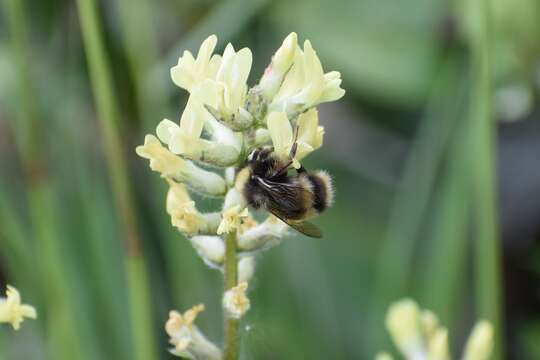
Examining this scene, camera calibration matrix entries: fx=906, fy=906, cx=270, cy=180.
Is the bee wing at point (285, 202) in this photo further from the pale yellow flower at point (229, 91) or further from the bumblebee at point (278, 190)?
the pale yellow flower at point (229, 91)

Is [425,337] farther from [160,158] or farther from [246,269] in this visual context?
[160,158]

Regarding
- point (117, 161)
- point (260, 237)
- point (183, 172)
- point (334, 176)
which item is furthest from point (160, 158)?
point (334, 176)

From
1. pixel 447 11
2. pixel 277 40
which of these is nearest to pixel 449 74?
pixel 447 11

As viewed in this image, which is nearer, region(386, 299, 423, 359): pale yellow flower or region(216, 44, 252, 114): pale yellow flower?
region(216, 44, 252, 114): pale yellow flower

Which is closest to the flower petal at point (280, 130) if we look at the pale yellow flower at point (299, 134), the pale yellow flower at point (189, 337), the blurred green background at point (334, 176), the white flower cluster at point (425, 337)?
the pale yellow flower at point (299, 134)

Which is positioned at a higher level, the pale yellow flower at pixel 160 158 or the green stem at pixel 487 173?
the green stem at pixel 487 173

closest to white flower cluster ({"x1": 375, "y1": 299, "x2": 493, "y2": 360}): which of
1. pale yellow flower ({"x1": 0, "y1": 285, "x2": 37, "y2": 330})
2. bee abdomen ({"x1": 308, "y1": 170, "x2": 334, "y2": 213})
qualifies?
bee abdomen ({"x1": 308, "y1": 170, "x2": 334, "y2": 213})

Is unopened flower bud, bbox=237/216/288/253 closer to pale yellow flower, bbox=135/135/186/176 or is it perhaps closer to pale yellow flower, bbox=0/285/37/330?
pale yellow flower, bbox=135/135/186/176
